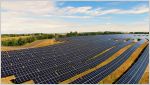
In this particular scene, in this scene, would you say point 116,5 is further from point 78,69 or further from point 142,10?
point 78,69

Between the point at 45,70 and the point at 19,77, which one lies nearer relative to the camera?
the point at 19,77

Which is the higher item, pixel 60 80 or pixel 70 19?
pixel 70 19

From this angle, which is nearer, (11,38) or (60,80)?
(60,80)

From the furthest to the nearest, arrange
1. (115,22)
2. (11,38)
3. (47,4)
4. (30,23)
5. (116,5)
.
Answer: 1. (11,38)
2. (115,22)
3. (30,23)
4. (116,5)
5. (47,4)

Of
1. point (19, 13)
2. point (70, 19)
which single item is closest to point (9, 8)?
point (19, 13)

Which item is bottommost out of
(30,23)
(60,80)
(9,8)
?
(60,80)

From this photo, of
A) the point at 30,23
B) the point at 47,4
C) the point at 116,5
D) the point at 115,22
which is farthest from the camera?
the point at 115,22

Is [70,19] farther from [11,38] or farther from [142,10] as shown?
[11,38]

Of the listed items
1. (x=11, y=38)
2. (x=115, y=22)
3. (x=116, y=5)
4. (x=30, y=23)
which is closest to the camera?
(x=116, y=5)

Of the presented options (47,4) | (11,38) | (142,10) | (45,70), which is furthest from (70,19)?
(11,38)
